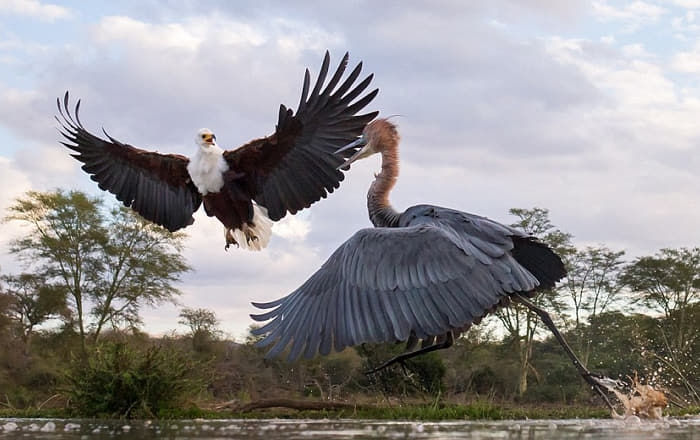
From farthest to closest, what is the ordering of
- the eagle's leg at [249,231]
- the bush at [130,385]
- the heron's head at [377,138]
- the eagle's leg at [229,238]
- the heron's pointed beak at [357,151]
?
the bush at [130,385] → the eagle's leg at [229,238] → the eagle's leg at [249,231] → the heron's pointed beak at [357,151] → the heron's head at [377,138]

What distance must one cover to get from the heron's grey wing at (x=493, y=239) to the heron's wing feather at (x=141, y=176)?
15.0ft

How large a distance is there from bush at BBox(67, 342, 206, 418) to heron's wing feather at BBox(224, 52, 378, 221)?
2945 millimetres

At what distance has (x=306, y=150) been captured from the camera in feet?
32.0

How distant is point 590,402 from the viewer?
2255 centimetres

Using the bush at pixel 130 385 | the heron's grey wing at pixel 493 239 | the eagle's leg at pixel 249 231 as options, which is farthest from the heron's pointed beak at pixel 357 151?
the bush at pixel 130 385

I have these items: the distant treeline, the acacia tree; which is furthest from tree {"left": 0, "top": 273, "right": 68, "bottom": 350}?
the acacia tree

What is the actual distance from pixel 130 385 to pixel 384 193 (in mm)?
5392

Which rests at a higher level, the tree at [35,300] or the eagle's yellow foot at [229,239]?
the tree at [35,300]

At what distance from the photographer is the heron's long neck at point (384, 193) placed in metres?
7.63

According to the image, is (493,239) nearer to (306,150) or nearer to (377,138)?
(377,138)

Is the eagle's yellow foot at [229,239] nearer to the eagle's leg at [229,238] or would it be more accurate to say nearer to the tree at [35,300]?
the eagle's leg at [229,238]

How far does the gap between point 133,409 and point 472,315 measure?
732 cm

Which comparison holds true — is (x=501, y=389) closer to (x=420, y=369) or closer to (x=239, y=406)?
(x=420, y=369)

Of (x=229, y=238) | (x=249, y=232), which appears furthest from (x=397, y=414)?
(x=229, y=238)
